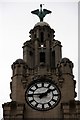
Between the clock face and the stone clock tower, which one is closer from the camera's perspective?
the stone clock tower

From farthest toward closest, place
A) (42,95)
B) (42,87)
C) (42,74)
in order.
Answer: (42,74)
(42,87)
(42,95)

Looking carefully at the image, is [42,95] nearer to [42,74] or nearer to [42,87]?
[42,87]

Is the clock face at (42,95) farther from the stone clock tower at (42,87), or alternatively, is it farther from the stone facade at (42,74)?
the stone facade at (42,74)

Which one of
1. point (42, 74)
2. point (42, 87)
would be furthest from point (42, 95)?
point (42, 74)

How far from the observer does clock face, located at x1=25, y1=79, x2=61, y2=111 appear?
55.7 meters

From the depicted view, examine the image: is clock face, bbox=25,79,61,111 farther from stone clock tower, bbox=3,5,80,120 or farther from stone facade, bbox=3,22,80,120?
stone facade, bbox=3,22,80,120

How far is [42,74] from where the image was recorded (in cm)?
5809

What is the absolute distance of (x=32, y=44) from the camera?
212 ft

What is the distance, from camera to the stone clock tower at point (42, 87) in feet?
181

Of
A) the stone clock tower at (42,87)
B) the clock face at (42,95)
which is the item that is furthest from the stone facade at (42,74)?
the clock face at (42,95)

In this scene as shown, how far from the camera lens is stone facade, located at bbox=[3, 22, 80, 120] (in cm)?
5503

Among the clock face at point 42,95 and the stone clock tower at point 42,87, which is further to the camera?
the clock face at point 42,95

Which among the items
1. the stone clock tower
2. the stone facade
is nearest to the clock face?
the stone clock tower

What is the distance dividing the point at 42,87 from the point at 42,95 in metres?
1.00
